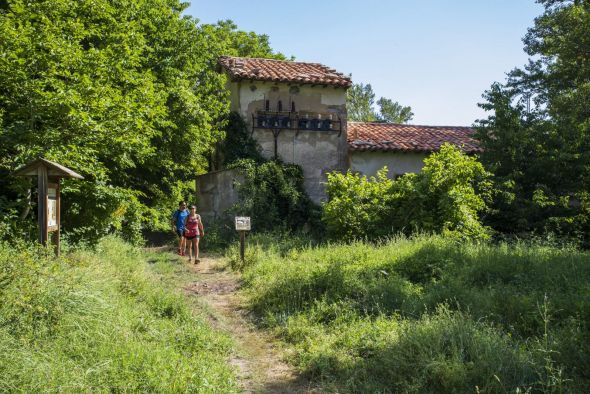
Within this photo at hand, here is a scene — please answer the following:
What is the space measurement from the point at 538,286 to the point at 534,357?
112 inches

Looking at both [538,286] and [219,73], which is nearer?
[538,286]

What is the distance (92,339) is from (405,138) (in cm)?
1697

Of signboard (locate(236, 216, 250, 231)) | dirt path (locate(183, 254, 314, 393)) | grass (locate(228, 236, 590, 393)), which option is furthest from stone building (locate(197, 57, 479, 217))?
grass (locate(228, 236, 590, 393))

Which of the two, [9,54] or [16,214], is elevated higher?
[9,54]

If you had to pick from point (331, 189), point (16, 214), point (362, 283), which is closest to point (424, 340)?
point (362, 283)

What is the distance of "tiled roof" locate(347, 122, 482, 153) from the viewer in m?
18.9

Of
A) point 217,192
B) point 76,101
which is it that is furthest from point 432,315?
point 217,192

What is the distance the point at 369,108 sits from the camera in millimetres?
47750

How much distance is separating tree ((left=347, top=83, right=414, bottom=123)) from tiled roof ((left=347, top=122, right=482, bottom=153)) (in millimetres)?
25001

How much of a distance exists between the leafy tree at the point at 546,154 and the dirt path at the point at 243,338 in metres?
8.80

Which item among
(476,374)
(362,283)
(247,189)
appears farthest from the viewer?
(247,189)

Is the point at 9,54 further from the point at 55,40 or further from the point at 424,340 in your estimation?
the point at 424,340

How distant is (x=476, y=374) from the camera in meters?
4.68

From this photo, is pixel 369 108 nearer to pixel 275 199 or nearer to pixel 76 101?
pixel 275 199
